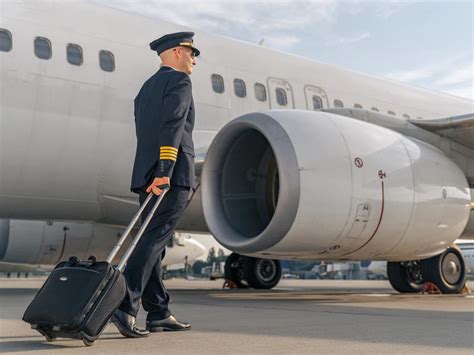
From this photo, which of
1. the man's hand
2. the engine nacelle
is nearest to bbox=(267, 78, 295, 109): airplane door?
the engine nacelle

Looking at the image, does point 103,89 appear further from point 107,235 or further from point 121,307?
point 121,307

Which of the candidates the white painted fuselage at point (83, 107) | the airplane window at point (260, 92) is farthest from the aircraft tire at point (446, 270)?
the airplane window at point (260, 92)

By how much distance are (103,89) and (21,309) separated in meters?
2.82

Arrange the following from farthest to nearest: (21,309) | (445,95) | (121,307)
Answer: (445,95) < (21,309) < (121,307)

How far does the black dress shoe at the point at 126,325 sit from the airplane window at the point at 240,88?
529 centimetres

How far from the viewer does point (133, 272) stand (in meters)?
3.44

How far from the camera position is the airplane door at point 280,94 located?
858 cm

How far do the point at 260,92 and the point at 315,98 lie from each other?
0.96 m

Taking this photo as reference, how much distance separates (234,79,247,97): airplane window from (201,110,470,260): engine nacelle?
1870 mm

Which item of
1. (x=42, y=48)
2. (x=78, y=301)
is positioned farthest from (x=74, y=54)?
(x=78, y=301)

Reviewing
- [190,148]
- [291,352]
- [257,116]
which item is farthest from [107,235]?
[291,352]

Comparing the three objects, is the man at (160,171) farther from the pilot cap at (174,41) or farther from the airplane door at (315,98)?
the airplane door at (315,98)

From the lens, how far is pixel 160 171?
3453 millimetres

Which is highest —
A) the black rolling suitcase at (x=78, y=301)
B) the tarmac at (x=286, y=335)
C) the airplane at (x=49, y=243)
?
the airplane at (x=49, y=243)
